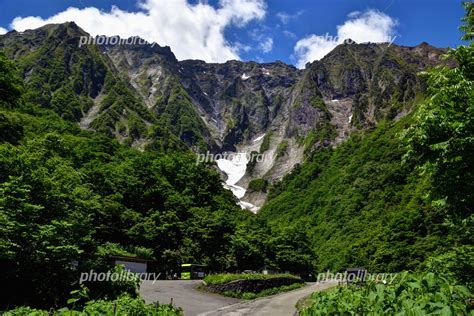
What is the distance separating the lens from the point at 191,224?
2346 inches

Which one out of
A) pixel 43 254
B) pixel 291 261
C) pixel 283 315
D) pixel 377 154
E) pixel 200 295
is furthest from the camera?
pixel 377 154

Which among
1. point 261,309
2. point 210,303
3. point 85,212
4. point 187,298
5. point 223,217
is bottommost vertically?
point 210,303

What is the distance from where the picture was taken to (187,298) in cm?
3173

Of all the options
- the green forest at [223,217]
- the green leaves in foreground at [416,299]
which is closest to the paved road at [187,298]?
the green forest at [223,217]

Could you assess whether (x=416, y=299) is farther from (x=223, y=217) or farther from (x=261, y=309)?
(x=223, y=217)

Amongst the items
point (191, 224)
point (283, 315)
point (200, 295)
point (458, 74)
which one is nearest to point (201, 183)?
point (191, 224)

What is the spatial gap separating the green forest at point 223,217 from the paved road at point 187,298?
5.35 meters

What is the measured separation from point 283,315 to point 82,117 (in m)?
195

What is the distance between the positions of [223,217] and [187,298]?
28.2 m

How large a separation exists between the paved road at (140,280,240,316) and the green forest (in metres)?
5.35

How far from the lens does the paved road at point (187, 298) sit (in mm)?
27797

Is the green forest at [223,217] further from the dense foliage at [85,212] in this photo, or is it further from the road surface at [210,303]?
the road surface at [210,303]

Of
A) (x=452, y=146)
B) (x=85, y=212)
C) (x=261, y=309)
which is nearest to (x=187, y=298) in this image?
(x=261, y=309)

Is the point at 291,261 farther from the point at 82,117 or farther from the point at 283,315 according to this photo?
the point at 82,117
